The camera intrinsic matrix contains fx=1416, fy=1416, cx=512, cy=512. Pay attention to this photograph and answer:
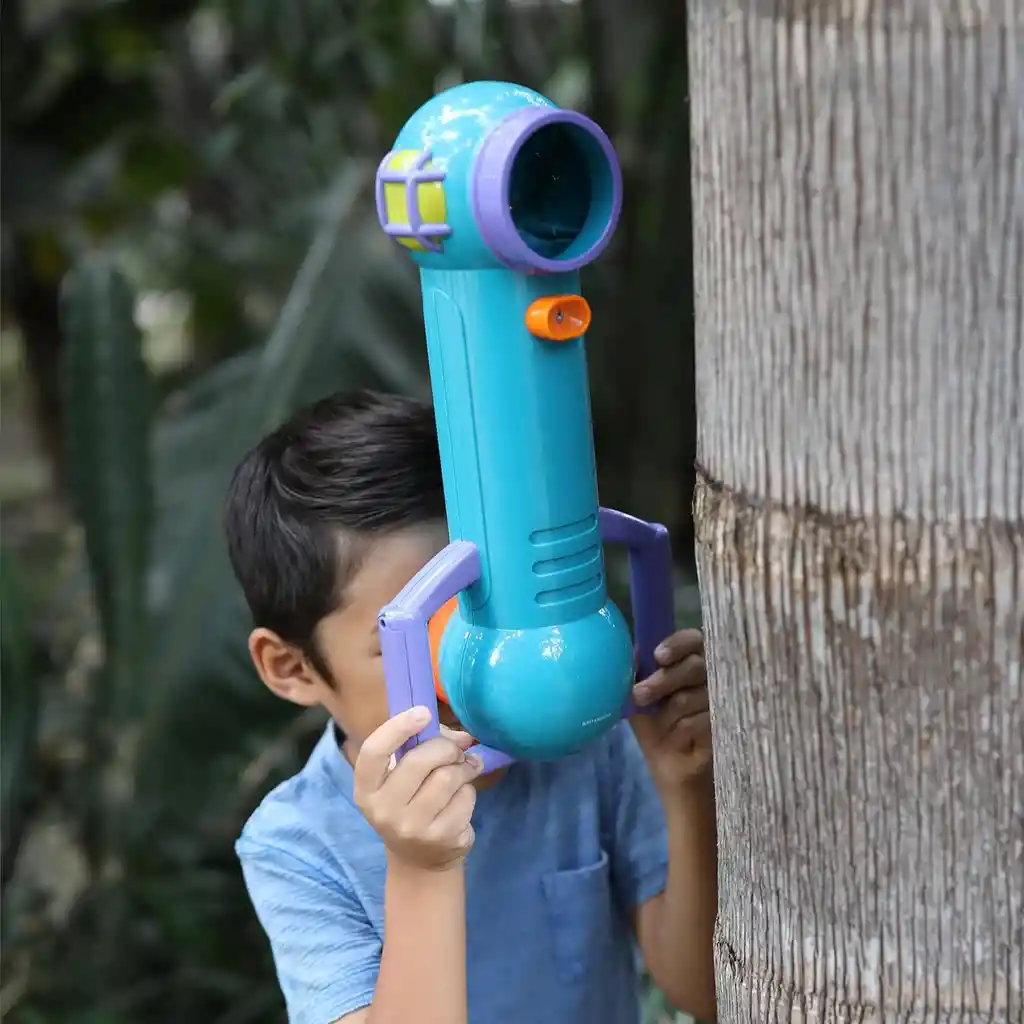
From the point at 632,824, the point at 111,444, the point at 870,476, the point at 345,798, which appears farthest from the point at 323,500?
the point at 111,444

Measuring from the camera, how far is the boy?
2.80 feet

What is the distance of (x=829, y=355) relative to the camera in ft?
1.62

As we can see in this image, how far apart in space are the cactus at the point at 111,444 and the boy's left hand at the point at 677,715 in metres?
0.87

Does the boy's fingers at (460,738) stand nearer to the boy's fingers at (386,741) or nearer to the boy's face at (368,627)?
the boy's fingers at (386,741)

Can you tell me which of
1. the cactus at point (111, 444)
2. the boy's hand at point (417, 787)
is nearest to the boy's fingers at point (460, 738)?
the boy's hand at point (417, 787)

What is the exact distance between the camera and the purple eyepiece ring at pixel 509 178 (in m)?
0.60

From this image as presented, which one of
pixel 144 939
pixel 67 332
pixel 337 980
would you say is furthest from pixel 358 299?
pixel 337 980

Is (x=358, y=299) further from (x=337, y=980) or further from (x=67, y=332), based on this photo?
(x=337, y=980)

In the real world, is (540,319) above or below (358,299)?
above

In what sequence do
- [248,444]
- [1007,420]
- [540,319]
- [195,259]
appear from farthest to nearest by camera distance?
[195,259]
[248,444]
[540,319]
[1007,420]

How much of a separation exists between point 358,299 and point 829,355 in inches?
51.4

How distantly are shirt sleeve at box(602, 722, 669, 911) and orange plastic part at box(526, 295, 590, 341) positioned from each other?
15.8 inches

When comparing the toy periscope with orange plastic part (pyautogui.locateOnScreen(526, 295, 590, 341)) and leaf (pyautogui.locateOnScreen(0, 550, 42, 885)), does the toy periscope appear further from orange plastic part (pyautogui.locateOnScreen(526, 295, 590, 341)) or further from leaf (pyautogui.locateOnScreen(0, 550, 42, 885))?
leaf (pyautogui.locateOnScreen(0, 550, 42, 885))

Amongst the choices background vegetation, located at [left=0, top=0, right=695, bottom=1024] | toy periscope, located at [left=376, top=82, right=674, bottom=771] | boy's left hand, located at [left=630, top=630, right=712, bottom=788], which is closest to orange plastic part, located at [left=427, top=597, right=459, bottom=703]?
toy periscope, located at [left=376, top=82, right=674, bottom=771]
